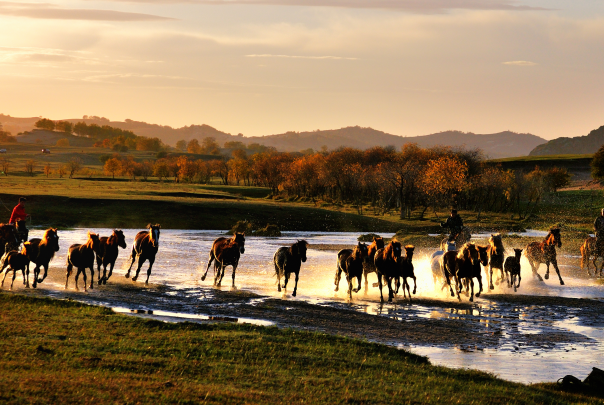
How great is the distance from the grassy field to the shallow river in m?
1.76

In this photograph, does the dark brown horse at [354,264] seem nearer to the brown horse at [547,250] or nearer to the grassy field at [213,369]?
the grassy field at [213,369]

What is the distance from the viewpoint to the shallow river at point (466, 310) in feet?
50.9

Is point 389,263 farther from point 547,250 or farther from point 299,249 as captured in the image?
point 547,250

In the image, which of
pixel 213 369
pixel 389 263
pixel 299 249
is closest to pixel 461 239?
pixel 389 263

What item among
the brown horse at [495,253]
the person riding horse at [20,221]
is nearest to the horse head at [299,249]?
A: the brown horse at [495,253]

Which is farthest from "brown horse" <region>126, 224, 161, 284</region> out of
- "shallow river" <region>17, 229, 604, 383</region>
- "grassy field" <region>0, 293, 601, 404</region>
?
"grassy field" <region>0, 293, 601, 404</region>

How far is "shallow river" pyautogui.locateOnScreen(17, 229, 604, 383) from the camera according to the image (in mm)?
15500

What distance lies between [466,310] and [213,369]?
11.8 meters

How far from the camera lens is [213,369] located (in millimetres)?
13148

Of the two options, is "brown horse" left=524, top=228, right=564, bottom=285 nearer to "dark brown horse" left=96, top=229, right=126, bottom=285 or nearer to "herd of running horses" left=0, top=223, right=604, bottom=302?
"herd of running horses" left=0, top=223, right=604, bottom=302

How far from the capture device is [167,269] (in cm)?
3159

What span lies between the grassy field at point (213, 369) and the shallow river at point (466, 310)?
1763 mm

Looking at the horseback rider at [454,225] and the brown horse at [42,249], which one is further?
the horseback rider at [454,225]

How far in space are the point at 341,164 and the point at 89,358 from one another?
113971 millimetres
